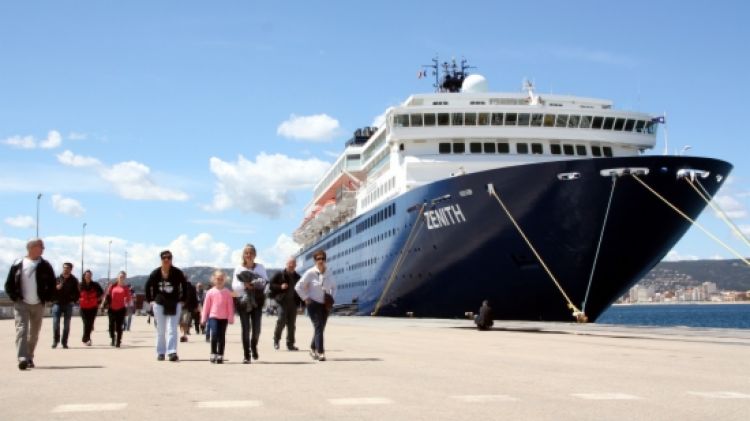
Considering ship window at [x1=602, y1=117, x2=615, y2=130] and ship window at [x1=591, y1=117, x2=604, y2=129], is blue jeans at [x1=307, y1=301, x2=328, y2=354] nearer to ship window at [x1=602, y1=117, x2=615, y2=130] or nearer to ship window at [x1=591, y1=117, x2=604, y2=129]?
ship window at [x1=591, y1=117, x2=604, y2=129]

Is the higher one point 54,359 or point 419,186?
point 419,186

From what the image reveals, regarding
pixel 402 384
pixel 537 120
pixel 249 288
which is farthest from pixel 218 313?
pixel 537 120

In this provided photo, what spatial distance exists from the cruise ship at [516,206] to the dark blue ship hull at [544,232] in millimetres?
32

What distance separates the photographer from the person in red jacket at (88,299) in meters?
16.0

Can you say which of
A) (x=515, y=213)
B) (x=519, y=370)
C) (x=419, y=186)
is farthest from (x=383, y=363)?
(x=419, y=186)

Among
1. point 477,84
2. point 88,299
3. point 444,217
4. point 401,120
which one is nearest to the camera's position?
point 88,299

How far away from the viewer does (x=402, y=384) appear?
795cm

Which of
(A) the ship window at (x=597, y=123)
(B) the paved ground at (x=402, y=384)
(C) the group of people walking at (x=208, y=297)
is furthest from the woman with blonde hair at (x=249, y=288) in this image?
(A) the ship window at (x=597, y=123)

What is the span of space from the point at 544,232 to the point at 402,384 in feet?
50.8

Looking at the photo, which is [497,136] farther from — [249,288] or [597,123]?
[249,288]

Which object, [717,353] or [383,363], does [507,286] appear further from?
[383,363]

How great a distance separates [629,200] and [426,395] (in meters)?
16.3

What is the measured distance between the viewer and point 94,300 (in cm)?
1633

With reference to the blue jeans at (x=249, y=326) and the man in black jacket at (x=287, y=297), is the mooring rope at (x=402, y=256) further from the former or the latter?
the blue jeans at (x=249, y=326)
